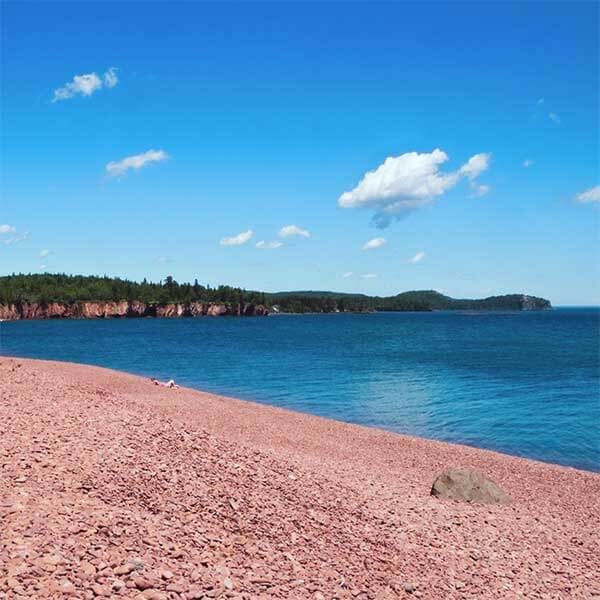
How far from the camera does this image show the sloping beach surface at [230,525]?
25.8ft

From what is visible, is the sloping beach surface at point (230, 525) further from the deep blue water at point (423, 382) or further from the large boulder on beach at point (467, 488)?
the deep blue water at point (423, 382)

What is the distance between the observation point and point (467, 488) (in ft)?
48.8

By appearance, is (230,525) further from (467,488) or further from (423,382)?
(423,382)

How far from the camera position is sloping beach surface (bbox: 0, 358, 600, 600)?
7.88 metres

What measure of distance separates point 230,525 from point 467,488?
7.53 meters

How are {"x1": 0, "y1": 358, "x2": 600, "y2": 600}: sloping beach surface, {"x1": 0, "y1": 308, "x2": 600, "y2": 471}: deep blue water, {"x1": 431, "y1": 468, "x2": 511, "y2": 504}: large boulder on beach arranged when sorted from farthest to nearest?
1. {"x1": 0, "y1": 308, "x2": 600, "y2": 471}: deep blue water
2. {"x1": 431, "y1": 468, "x2": 511, "y2": 504}: large boulder on beach
3. {"x1": 0, "y1": 358, "x2": 600, "y2": 600}: sloping beach surface

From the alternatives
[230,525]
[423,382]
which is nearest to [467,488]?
[230,525]

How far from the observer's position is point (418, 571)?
9773 mm

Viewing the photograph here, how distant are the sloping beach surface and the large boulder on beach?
34 cm

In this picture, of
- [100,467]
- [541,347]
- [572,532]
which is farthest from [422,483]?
[541,347]

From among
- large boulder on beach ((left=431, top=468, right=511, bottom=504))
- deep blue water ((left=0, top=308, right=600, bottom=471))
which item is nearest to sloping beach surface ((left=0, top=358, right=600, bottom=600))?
large boulder on beach ((left=431, top=468, right=511, bottom=504))

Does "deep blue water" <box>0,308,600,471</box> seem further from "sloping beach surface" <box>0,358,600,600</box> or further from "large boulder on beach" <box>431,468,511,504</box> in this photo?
"sloping beach surface" <box>0,358,600,600</box>

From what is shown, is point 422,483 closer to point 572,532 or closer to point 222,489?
point 572,532

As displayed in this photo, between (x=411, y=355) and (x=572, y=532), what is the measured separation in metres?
54.2
